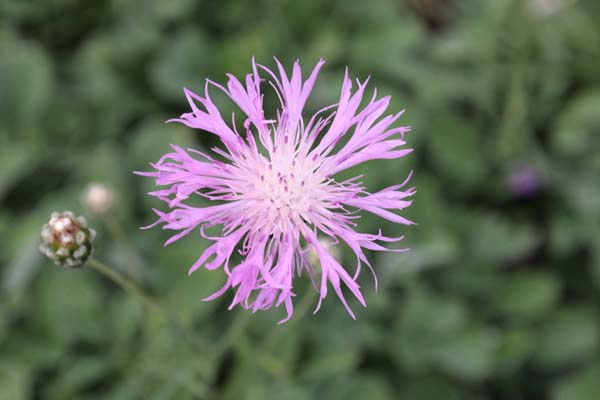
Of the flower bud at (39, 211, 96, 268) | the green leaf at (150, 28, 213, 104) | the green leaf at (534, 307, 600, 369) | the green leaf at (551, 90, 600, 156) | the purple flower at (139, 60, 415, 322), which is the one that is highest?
the green leaf at (551, 90, 600, 156)

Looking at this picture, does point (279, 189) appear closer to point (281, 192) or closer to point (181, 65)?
point (281, 192)

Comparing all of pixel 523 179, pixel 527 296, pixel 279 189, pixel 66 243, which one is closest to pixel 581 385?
pixel 527 296

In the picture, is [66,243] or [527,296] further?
[527,296]

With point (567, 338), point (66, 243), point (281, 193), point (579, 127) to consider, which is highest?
point (579, 127)

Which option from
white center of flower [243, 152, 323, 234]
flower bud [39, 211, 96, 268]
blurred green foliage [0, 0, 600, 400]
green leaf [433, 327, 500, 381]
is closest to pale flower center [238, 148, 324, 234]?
white center of flower [243, 152, 323, 234]

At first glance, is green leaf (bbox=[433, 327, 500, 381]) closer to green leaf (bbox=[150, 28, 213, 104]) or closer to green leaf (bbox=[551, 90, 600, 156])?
green leaf (bbox=[551, 90, 600, 156])
